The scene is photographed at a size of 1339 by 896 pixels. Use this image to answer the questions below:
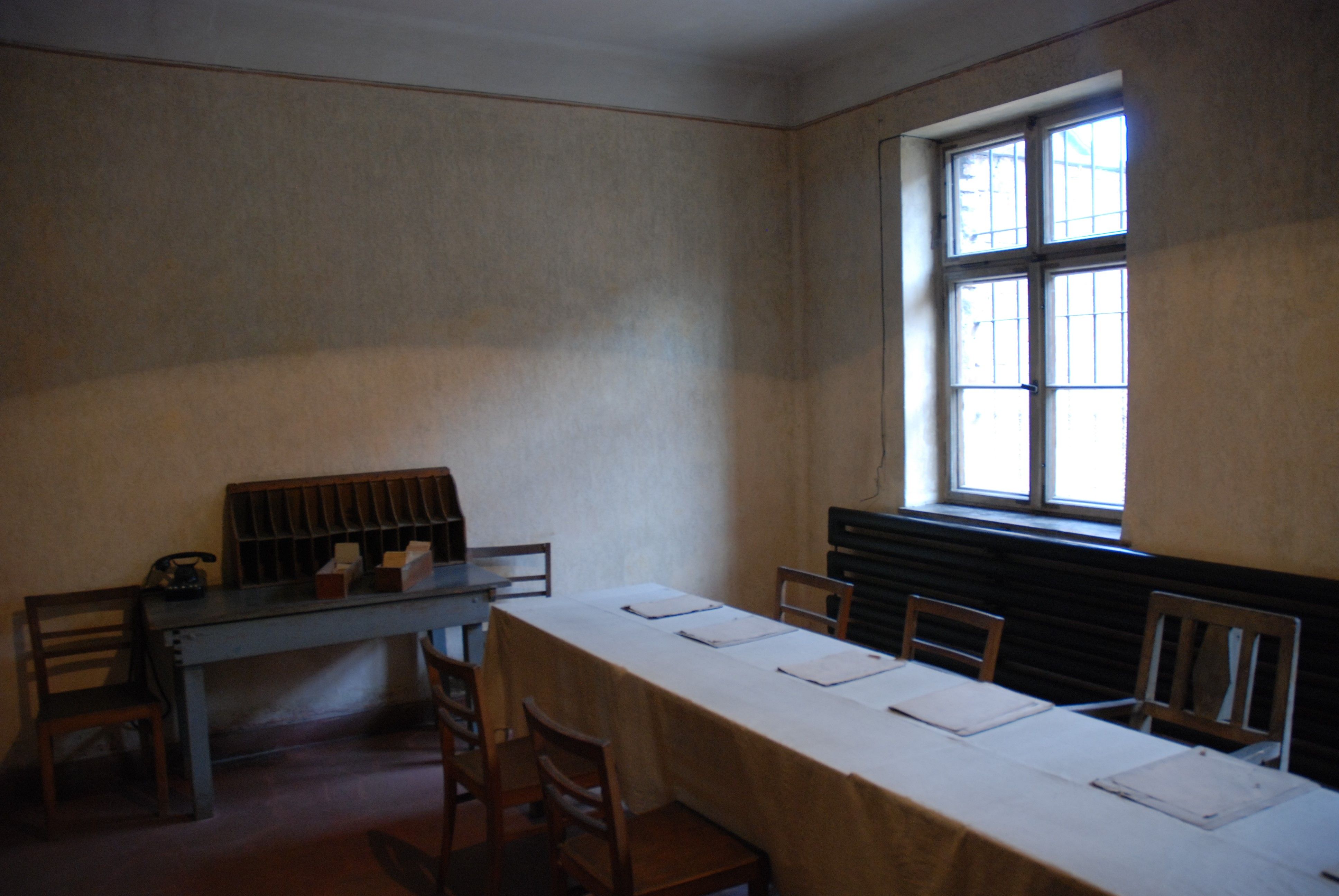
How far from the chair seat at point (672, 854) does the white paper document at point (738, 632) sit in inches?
28.8

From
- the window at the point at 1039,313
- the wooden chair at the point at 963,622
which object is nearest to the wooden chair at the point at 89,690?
the wooden chair at the point at 963,622

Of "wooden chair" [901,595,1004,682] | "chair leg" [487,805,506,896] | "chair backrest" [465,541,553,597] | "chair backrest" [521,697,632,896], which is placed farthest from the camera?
"chair backrest" [465,541,553,597]

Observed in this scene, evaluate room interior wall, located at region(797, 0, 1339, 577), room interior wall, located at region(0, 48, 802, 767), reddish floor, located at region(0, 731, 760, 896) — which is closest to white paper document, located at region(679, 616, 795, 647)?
reddish floor, located at region(0, 731, 760, 896)

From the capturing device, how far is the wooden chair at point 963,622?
320 cm

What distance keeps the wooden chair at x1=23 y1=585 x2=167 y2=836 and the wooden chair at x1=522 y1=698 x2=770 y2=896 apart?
218 centimetres

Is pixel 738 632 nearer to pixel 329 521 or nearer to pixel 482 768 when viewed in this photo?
pixel 482 768

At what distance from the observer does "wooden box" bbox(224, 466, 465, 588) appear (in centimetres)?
452

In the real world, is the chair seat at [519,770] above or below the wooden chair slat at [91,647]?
below

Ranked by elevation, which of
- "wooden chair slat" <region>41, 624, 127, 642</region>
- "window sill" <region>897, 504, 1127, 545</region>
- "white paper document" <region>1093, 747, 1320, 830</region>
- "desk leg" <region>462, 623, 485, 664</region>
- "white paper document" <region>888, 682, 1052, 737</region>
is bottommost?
"desk leg" <region>462, 623, 485, 664</region>

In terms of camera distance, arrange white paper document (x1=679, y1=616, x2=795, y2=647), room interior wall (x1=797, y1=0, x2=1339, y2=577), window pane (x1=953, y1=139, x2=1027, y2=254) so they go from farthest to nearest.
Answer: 1. window pane (x1=953, y1=139, x2=1027, y2=254)
2. room interior wall (x1=797, y1=0, x2=1339, y2=577)
3. white paper document (x1=679, y1=616, x2=795, y2=647)

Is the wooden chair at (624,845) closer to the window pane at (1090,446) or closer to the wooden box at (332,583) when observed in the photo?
the wooden box at (332,583)

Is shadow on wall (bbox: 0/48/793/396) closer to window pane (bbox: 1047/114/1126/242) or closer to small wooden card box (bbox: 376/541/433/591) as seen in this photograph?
small wooden card box (bbox: 376/541/433/591)

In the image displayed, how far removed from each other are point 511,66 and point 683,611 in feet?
10.1

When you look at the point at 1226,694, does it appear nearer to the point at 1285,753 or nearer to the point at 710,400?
the point at 1285,753
